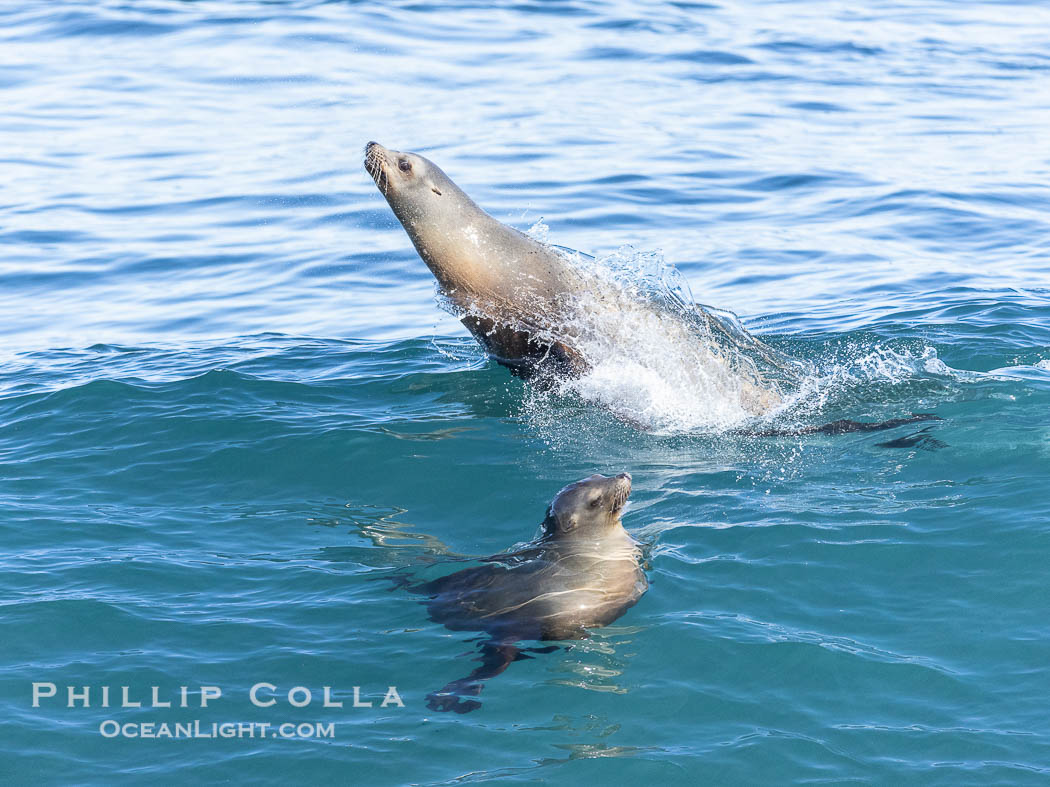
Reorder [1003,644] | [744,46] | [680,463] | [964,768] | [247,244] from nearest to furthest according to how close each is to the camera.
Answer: [964,768] → [1003,644] → [680,463] → [247,244] → [744,46]

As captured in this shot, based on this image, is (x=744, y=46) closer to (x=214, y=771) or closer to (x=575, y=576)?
(x=575, y=576)

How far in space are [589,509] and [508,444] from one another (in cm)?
243

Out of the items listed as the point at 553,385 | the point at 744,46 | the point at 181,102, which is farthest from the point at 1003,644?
the point at 744,46

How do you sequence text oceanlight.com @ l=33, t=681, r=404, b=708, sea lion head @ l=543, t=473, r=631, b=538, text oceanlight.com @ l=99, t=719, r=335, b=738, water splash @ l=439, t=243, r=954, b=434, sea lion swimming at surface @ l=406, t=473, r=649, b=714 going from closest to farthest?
text oceanlight.com @ l=99, t=719, r=335, b=738 → text oceanlight.com @ l=33, t=681, r=404, b=708 → sea lion swimming at surface @ l=406, t=473, r=649, b=714 → sea lion head @ l=543, t=473, r=631, b=538 → water splash @ l=439, t=243, r=954, b=434

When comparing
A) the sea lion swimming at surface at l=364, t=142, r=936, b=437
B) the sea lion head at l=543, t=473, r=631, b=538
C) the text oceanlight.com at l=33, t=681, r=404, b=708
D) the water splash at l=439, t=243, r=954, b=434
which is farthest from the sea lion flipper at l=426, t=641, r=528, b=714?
the sea lion swimming at surface at l=364, t=142, r=936, b=437

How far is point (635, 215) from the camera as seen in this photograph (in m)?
16.8

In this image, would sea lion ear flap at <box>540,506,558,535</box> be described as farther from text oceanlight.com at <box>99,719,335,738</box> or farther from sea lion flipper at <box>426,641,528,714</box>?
text oceanlight.com at <box>99,719,335,738</box>

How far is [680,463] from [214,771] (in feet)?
14.5

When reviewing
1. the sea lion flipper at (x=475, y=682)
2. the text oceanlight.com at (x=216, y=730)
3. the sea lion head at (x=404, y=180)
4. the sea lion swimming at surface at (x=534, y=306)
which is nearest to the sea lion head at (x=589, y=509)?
the sea lion flipper at (x=475, y=682)

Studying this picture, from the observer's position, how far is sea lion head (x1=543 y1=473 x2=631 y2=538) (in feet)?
23.8

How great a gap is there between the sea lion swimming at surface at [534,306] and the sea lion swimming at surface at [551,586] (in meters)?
2.95

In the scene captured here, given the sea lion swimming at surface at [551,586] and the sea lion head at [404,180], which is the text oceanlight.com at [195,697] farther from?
the sea lion head at [404,180]

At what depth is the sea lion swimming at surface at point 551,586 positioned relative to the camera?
A: 6.43m

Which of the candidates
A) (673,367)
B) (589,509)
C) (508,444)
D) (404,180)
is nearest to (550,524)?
(589,509)
